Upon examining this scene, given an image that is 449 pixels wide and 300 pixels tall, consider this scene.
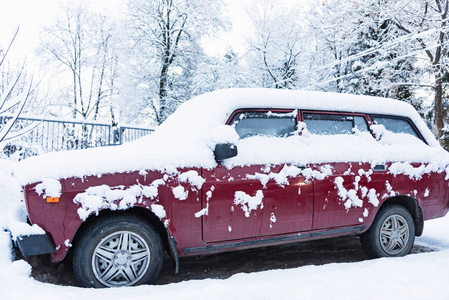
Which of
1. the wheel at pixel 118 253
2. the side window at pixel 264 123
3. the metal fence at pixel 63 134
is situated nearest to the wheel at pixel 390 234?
the side window at pixel 264 123

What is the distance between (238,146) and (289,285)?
1349mm

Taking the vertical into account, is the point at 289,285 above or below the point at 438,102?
below

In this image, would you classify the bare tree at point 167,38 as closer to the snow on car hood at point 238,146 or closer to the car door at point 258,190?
the snow on car hood at point 238,146

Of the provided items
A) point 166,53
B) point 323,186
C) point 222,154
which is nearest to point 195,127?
point 222,154

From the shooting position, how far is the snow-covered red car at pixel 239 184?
Result: 9.04ft

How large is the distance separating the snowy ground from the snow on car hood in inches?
30.6

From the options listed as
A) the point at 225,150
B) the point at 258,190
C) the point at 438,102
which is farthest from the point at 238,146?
the point at 438,102

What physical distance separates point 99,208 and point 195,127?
1.19m

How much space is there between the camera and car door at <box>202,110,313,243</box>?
10.3 ft

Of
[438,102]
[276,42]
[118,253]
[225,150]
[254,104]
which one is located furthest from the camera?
[276,42]

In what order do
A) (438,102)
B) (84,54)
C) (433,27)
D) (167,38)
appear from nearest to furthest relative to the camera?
(438,102), (433,27), (167,38), (84,54)

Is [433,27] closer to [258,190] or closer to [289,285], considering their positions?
[258,190]

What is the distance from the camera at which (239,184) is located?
10.6 ft

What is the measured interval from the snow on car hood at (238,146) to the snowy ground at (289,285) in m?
0.78
